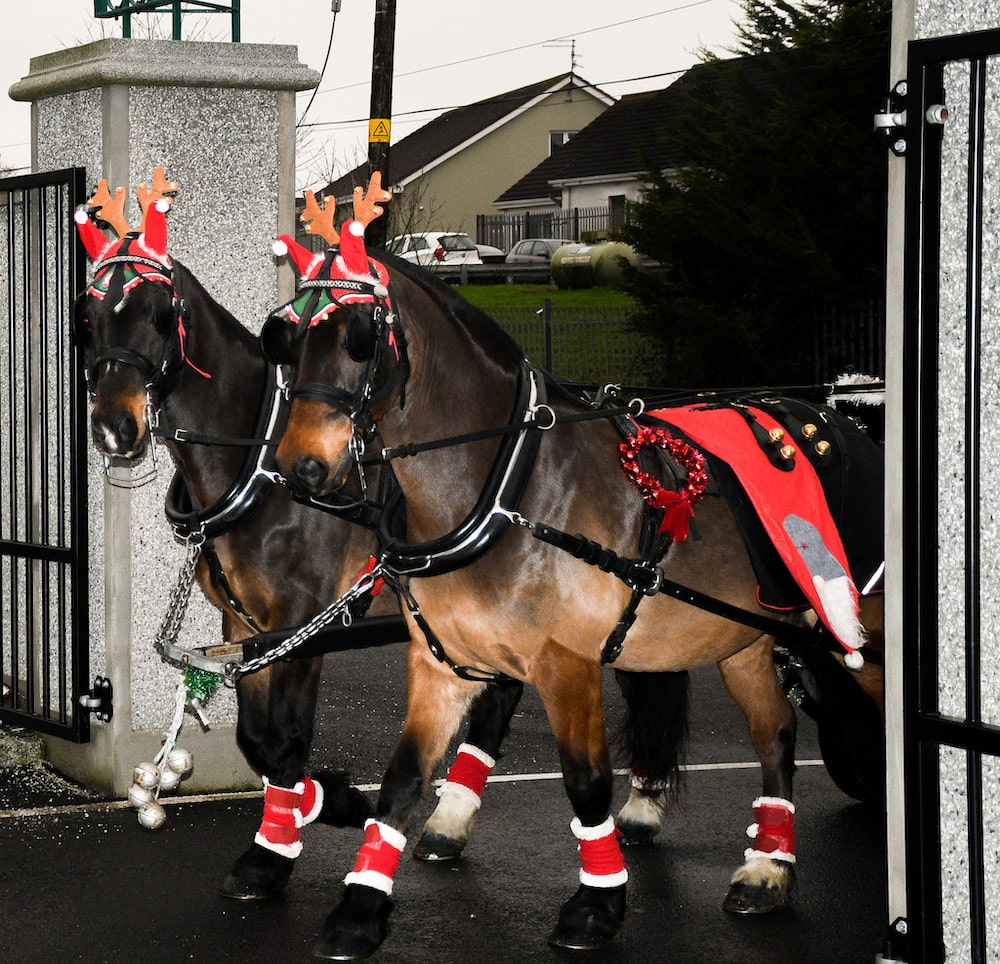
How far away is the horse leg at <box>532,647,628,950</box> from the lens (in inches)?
155

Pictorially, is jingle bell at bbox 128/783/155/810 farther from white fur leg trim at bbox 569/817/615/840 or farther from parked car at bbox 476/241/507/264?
parked car at bbox 476/241/507/264

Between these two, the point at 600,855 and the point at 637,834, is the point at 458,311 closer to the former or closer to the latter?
the point at 600,855

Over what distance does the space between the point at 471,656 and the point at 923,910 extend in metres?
1.61

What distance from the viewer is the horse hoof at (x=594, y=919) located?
4086mm

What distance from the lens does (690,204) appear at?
53.0ft

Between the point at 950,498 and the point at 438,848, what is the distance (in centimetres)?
286

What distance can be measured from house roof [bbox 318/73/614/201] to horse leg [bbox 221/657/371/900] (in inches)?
1791

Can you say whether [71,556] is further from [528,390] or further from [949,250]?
[949,250]

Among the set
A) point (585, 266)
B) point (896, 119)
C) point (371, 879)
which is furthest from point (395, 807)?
point (585, 266)

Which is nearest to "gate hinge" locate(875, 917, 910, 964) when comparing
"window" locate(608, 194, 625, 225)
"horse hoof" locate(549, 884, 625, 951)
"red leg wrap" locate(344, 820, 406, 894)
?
"horse hoof" locate(549, 884, 625, 951)

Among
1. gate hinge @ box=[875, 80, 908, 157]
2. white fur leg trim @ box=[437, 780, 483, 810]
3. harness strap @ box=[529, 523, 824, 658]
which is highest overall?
gate hinge @ box=[875, 80, 908, 157]

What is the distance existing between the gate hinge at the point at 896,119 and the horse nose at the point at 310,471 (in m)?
1.56

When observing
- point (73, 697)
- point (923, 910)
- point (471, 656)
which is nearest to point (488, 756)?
point (471, 656)

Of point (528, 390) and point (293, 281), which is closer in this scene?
point (528, 390)
